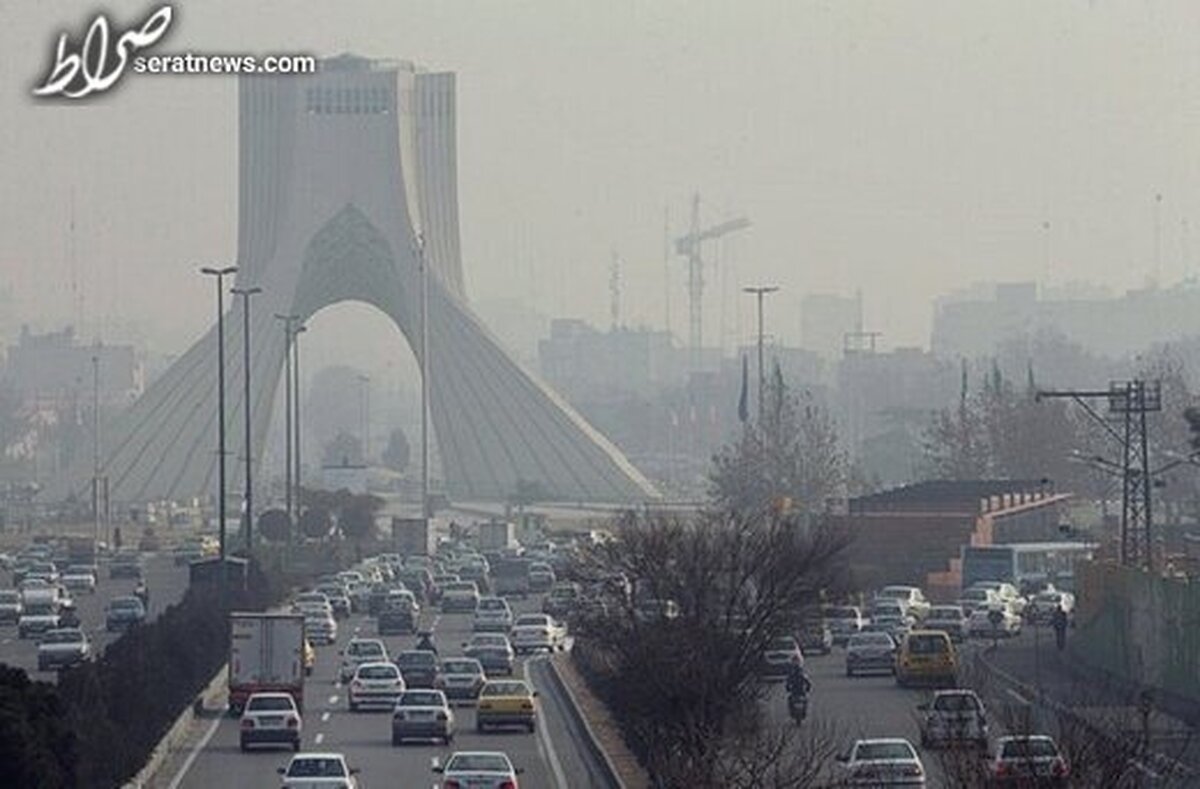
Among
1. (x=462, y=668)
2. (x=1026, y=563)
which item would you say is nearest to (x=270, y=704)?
(x=462, y=668)

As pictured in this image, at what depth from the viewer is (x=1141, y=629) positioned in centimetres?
3703

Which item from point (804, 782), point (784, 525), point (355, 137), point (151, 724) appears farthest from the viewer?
point (355, 137)

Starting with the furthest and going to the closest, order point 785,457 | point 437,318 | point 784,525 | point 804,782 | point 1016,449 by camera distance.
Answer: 1. point 437,318
2. point 1016,449
3. point 785,457
4. point 784,525
5. point 804,782

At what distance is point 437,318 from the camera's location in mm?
101688

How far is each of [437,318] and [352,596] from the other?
4317cm

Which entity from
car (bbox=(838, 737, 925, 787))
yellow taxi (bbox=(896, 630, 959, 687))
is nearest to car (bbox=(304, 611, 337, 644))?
yellow taxi (bbox=(896, 630, 959, 687))

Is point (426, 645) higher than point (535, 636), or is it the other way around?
point (426, 645)

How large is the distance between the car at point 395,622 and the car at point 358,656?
7.50m

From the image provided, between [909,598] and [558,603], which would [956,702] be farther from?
[909,598]

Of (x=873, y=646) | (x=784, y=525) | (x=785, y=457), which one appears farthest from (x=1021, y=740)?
(x=785, y=457)

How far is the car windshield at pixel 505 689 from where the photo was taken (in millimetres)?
33906

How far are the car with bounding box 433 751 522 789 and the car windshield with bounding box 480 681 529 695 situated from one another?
7674 mm

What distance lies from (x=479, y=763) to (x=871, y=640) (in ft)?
52.0

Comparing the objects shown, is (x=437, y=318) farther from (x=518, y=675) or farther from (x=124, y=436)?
(x=518, y=675)
